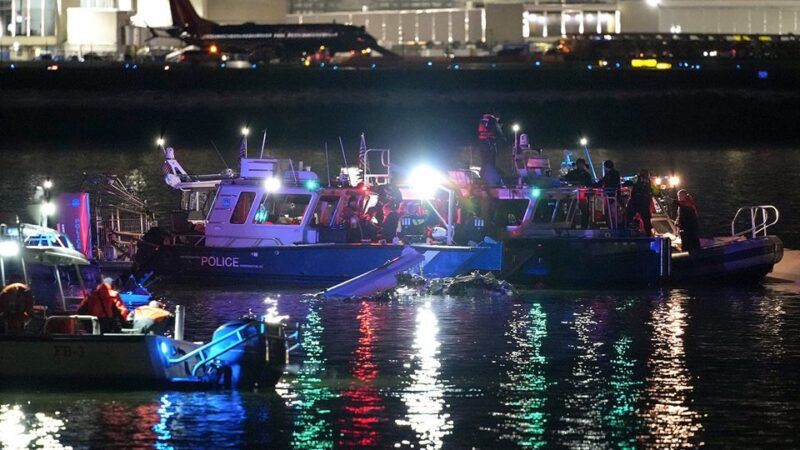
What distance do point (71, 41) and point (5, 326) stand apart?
104228 mm

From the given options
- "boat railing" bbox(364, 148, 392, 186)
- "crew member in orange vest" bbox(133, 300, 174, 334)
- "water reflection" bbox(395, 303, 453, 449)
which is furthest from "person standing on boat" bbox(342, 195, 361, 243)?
"crew member in orange vest" bbox(133, 300, 174, 334)

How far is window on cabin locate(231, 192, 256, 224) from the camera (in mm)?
33438

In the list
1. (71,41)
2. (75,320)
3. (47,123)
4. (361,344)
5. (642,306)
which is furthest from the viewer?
(71,41)

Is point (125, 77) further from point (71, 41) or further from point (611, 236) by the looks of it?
point (611, 236)

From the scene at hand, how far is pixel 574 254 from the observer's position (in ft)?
108

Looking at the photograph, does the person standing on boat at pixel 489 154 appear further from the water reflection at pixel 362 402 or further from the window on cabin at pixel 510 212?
the water reflection at pixel 362 402

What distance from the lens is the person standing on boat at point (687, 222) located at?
108ft

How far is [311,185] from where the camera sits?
33281mm

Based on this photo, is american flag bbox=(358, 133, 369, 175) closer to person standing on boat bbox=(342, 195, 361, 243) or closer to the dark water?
person standing on boat bbox=(342, 195, 361, 243)

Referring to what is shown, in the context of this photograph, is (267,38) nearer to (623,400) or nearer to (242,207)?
(242,207)

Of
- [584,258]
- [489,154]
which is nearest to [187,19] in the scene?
[489,154]

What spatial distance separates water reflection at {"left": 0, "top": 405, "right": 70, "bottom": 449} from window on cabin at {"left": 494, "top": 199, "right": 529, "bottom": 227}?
14392 millimetres

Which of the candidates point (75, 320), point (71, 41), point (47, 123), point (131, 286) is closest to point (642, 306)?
point (131, 286)

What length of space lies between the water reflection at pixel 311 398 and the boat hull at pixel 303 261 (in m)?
5.38
